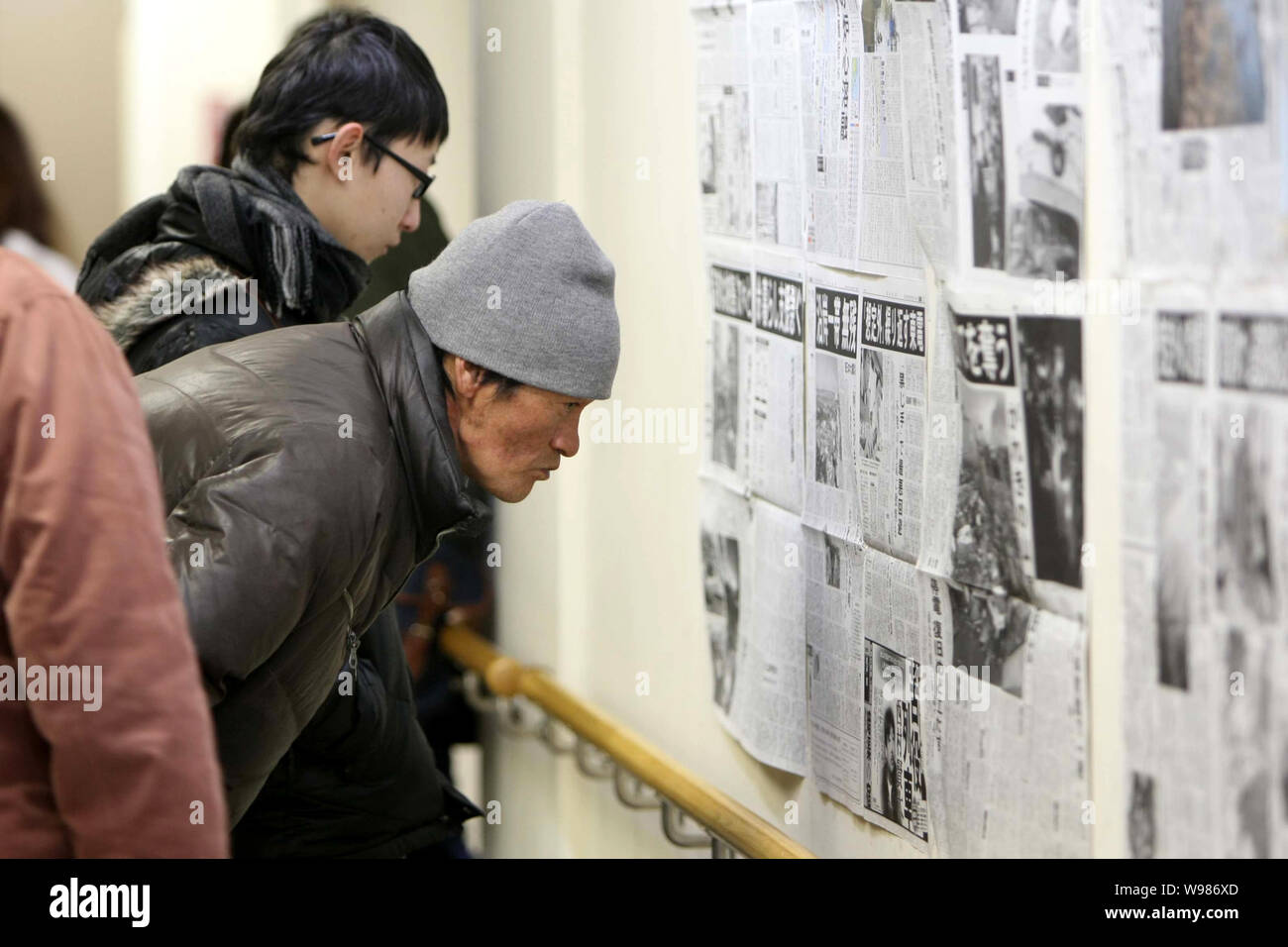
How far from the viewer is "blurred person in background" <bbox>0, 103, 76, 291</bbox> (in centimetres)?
350

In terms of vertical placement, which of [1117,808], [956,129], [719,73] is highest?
[719,73]

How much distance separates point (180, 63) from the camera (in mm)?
3744

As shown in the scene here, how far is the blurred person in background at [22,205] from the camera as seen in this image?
3.50 metres

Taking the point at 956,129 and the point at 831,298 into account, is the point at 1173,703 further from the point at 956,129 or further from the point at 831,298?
the point at 831,298

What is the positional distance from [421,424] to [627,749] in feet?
2.79

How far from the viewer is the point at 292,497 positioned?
1.15 m

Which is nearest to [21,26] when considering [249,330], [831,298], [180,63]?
[180,63]

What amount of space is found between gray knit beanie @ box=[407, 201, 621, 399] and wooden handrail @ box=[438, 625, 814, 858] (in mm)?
509

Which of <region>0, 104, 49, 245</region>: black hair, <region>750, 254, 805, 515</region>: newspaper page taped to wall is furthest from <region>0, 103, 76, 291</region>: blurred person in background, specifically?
<region>750, 254, 805, 515</region>: newspaper page taped to wall

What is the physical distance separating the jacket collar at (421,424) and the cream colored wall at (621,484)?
20.0 inches

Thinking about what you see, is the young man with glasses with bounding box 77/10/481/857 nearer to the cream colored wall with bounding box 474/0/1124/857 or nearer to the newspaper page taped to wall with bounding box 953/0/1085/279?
Result: the cream colored wall with bounding box 474/0/1124/857

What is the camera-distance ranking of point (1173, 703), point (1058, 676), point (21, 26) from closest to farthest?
1. point (1173, 703)
2. point (1058, 676)
3. point (21, 26)

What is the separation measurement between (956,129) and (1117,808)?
524mm

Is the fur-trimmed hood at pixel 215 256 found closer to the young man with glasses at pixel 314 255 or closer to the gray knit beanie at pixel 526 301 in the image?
the young man with glasses at pixel 314 255
